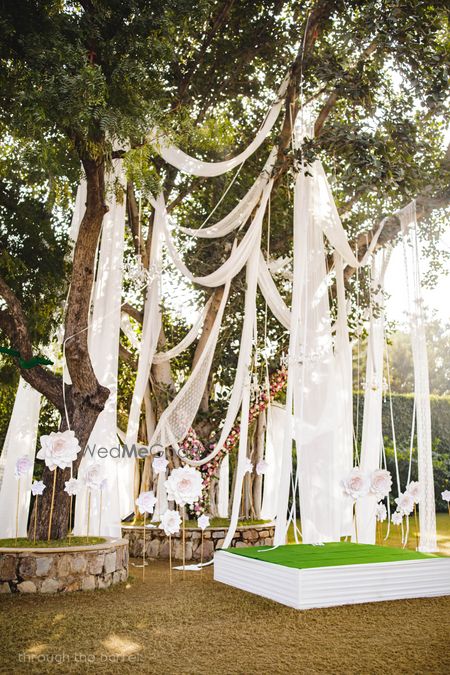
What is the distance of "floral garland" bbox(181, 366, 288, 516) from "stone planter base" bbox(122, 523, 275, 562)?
33cm

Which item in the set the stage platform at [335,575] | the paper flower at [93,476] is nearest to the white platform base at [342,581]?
the stage platform at [335,575]

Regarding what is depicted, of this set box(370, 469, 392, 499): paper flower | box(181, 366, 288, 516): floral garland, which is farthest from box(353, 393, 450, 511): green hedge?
box(370, 469, 392, 499): paper flower

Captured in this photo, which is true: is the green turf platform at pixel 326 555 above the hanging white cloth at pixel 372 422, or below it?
below

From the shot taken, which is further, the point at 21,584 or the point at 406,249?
the point at 406,249

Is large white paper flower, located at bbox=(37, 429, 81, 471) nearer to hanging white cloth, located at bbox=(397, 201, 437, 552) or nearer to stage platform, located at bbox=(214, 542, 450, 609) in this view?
stage platform, located at bbox=(214, 542, 450, 609)

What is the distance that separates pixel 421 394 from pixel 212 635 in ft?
7.54

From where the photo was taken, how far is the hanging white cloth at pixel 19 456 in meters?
5.41

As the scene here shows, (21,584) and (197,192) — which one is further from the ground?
(197,192)

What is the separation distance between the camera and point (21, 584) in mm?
4109

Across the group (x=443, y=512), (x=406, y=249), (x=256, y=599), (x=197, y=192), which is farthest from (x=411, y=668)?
(x=443, y=512)

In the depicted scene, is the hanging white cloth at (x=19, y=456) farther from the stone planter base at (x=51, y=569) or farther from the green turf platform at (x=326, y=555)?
the green turf platform at (x=326, y=555)

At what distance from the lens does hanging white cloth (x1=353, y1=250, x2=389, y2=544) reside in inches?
217

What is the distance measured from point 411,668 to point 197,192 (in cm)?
559

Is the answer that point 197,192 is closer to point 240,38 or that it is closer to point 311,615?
point 240,38
